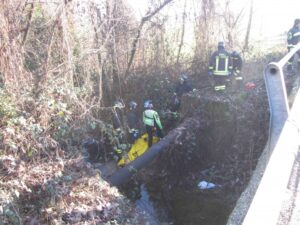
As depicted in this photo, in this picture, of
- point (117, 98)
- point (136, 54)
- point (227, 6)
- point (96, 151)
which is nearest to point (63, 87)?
point (96, 151)

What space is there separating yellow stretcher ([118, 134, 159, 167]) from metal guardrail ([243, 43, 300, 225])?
19.0 feet

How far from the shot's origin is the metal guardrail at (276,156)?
2531 mm

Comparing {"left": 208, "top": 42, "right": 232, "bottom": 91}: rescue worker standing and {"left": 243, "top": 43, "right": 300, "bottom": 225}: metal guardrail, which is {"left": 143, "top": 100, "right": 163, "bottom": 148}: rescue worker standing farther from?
{"left": 243, "top": 43, "right": 300, "bottom": 225}: metal guardrail

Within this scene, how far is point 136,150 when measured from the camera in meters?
10.2

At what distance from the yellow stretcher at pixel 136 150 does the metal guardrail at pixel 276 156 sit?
580cm

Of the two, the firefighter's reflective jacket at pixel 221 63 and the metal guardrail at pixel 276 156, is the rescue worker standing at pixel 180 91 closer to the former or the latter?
the firefighter's reflective jacket at pixel 221 63

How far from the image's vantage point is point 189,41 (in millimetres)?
14766

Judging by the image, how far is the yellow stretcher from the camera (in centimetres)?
984

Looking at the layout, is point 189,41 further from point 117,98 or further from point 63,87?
point 63,87

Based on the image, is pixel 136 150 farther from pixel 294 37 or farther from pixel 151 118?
pixel 294 37

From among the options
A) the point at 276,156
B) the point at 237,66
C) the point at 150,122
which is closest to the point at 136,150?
the point at 150,122

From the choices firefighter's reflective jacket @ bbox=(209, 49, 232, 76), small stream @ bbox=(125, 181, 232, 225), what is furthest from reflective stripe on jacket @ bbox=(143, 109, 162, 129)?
firefighter's reflective jacket @ bbox=(209, 49, 232, 76)

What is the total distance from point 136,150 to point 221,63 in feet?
12.4

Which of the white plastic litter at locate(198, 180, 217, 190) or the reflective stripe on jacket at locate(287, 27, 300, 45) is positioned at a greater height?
the reflective stripe on jacket at locate(287, 27, 300, 45)
